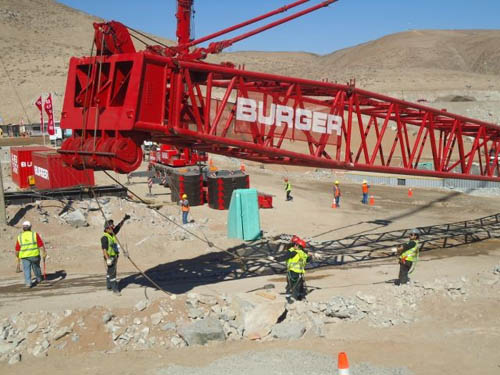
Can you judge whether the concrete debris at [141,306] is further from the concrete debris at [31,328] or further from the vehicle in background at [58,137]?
the vehicle in background at [58,137]

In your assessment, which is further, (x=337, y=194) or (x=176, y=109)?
(x=337, y=194)

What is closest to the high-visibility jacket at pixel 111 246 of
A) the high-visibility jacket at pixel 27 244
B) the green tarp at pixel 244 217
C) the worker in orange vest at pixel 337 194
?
the high-visibility jacket at pixel 27 244

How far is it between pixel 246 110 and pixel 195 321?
5181 mm

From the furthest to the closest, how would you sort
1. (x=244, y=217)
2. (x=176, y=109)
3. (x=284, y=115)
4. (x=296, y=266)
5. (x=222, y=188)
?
1. (x=222, y=188)
2. (x=244, y=217)
3. (x=284, y=115)
4. (x=296, y=266)
5. (x=176, y=109)

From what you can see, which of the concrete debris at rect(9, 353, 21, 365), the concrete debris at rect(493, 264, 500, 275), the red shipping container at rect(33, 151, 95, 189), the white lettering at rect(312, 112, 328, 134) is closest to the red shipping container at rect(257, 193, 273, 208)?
the red shipping container at rect(33, 151, 95, 189)

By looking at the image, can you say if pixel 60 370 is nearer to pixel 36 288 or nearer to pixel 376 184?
pixel 36 288

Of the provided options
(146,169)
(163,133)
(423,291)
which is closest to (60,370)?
(163,133)

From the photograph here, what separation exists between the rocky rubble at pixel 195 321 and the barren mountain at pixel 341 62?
20613 millimetres

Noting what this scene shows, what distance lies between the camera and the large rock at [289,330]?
9852 mm

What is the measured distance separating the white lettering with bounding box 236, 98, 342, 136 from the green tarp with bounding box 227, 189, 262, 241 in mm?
6227

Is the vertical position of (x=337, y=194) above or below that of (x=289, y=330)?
above

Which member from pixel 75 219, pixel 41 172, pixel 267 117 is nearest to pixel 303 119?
pixel 267 117

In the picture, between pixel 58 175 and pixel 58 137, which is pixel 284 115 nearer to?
pixel 58 175

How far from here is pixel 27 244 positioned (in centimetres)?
1320
